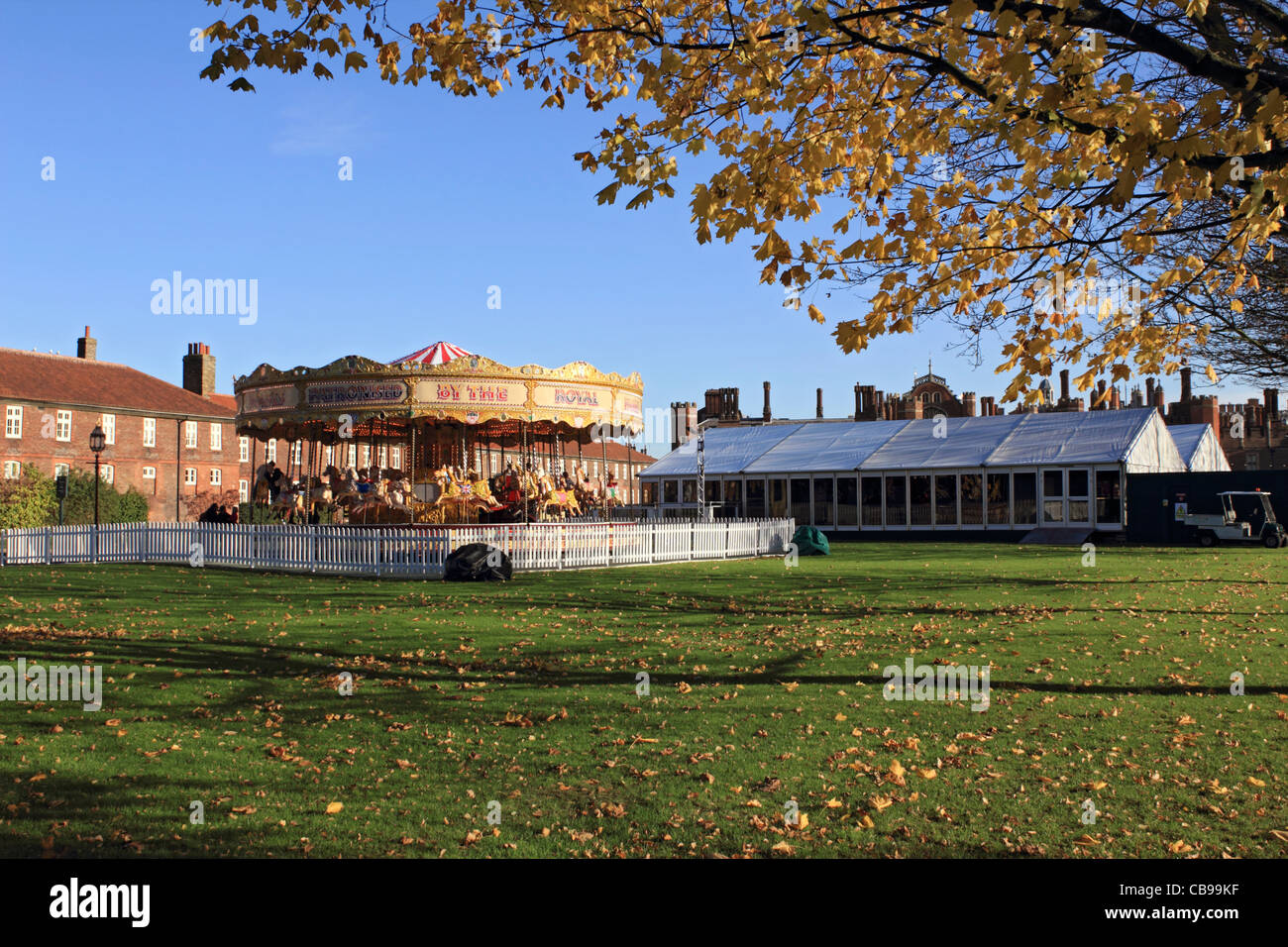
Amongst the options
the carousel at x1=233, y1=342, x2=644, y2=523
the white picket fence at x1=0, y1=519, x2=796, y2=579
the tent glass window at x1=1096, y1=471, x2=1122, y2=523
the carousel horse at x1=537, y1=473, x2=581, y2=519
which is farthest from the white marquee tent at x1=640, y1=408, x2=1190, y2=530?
the carousel at x1=233, y1=342, x2=644, y2=523

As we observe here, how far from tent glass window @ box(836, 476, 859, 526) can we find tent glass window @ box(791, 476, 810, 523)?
1640 millimetres

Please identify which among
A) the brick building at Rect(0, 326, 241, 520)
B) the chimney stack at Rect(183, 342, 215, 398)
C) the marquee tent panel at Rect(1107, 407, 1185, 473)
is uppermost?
the chimney stack at Rect(183, 342, 215, 398)

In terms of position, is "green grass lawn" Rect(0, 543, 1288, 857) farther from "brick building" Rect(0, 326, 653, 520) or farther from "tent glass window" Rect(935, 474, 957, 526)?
"brick building" Rect(0, 326, 653, 520)

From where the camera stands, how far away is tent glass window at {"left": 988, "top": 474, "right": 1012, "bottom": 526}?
40000 mm

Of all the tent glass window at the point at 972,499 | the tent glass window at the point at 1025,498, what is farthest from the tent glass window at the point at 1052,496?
the tent glass window at the point at 972,499

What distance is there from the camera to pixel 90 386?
176 feet

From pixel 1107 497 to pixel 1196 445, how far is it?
10492 mm

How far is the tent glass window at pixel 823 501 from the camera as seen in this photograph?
44.8 meters

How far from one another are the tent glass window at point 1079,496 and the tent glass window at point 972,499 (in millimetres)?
3473

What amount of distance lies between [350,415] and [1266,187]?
21029 millimetres

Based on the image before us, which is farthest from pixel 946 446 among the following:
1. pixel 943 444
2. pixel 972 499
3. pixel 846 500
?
pixel 846 500

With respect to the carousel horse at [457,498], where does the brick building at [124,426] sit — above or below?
above

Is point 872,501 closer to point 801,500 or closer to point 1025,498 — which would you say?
point 801,500

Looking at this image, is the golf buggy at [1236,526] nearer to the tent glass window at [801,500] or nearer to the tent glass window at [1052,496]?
the tent glass window at [1052,496]
